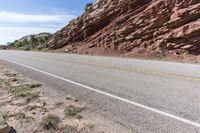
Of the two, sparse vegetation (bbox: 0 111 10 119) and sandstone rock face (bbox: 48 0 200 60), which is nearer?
sparse vegetation (bbox: 0 111 10 119)

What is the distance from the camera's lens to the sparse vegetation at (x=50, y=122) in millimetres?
4945

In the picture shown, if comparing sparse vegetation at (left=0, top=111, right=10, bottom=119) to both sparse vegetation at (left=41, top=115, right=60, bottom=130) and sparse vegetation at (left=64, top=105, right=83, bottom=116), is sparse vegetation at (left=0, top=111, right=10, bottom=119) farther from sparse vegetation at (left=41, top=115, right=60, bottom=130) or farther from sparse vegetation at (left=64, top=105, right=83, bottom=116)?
sparse vegetation at (left=64, top=105, right=83, bottom=116)

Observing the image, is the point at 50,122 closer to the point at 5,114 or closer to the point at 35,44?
the point at 5,114

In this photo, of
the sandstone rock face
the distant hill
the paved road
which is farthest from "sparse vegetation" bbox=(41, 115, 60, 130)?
the distant hill

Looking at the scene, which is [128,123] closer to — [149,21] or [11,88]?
[11,88]

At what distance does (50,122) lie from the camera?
16.8ft

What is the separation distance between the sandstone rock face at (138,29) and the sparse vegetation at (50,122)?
690 inches

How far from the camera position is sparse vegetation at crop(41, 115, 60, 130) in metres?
4.95

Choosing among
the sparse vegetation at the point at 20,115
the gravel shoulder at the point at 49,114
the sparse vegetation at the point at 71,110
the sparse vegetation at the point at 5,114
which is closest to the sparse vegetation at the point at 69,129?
the gravel shoulder at the point at 49,114

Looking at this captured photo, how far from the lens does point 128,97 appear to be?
270 inches

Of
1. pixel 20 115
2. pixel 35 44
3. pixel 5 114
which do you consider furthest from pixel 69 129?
pixel 35 44

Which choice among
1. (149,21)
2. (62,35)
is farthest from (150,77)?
(62,35)

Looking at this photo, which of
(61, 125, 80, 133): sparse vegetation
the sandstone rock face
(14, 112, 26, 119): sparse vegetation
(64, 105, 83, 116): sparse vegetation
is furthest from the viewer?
the sandstone rock face

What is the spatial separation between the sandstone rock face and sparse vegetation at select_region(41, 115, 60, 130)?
57.5ft
